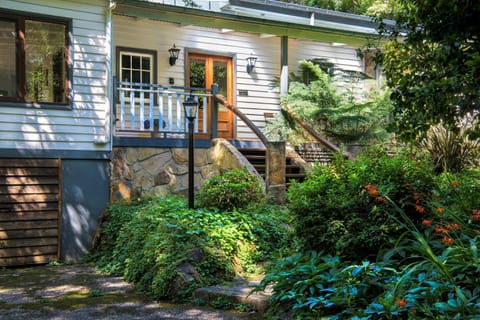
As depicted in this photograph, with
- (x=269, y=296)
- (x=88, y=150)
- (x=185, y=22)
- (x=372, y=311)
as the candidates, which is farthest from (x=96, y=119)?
(x=372, y=311)

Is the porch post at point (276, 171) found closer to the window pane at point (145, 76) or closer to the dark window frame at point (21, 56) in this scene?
the dark window frame at point (21, 56)

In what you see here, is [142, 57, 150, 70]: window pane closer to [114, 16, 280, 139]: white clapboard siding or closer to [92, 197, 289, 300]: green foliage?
[114, 16, 280, 139]: white clapboard siding

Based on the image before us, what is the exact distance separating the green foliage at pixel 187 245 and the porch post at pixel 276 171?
2.46 feet

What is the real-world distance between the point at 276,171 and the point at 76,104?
11.4ft

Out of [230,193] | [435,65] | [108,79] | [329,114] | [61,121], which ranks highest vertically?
[108,79]

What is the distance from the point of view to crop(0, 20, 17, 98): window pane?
8141 millimetres

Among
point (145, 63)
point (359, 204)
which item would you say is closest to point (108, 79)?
point (145, 63)

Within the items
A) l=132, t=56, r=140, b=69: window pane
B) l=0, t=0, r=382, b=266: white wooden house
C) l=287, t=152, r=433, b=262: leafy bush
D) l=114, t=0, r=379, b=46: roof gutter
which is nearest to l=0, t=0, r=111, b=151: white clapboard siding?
l=0, t=0, r=382, b=266: white wooden house

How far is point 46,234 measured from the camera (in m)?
8.40

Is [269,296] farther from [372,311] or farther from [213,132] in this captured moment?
[213,132]

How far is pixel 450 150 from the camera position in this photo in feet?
27.8

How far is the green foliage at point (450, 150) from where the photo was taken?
8.41 meters

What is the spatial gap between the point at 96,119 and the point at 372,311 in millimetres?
6486

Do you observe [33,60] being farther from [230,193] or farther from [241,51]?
[241,51]
